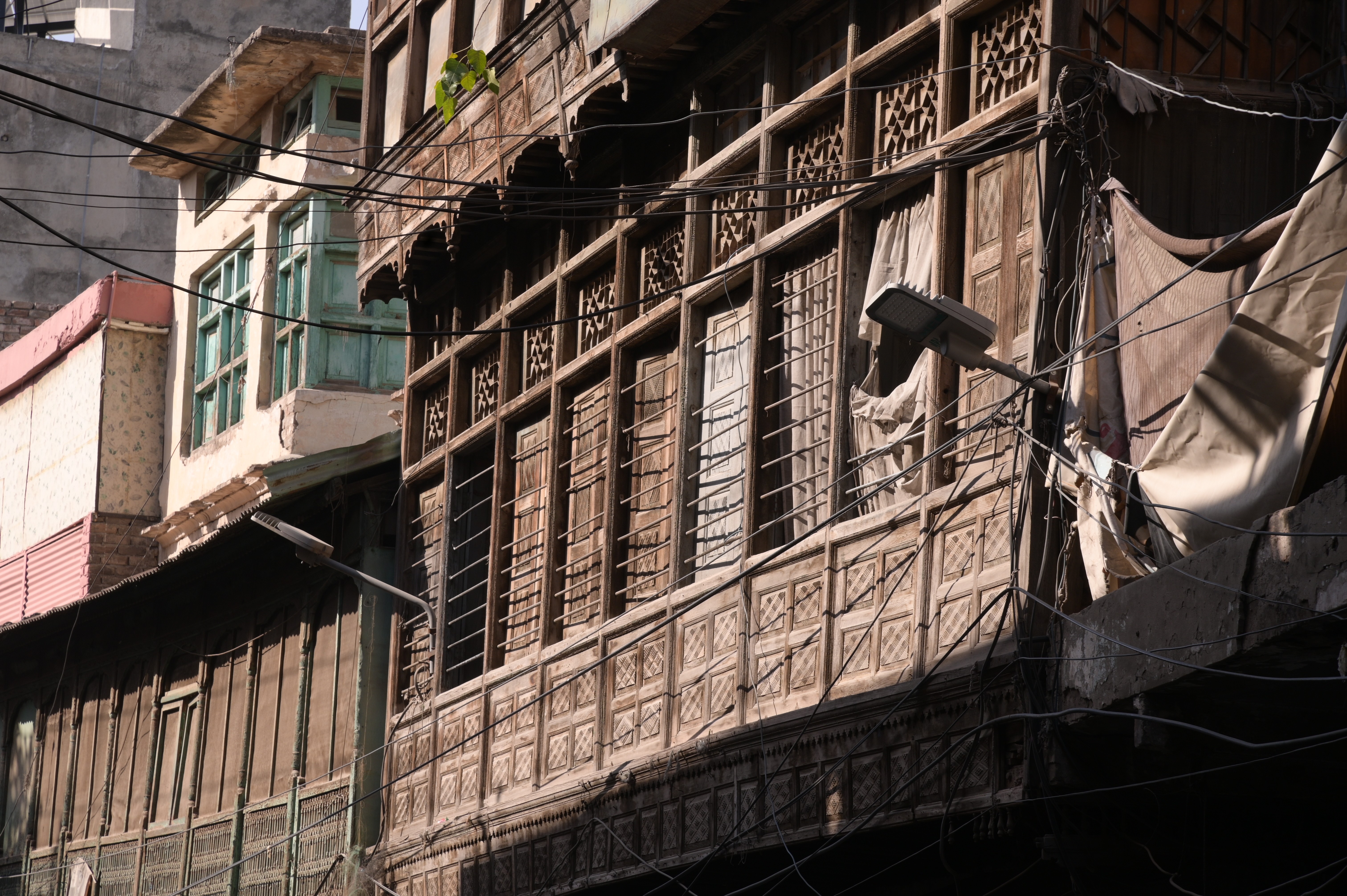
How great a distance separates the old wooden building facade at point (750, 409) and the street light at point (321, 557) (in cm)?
21

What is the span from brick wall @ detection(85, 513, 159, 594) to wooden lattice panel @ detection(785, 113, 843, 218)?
1345 centimetres

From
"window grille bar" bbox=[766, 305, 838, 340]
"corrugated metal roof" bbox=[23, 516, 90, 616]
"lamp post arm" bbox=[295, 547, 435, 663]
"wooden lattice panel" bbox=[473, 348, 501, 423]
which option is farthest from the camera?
"corrugated metal roof" bbox=[23, 516, 90, 616]

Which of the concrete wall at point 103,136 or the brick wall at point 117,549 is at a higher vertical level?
the concrete wall at point 103,136

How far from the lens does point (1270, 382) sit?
306 inches

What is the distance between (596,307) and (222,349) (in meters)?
9.33

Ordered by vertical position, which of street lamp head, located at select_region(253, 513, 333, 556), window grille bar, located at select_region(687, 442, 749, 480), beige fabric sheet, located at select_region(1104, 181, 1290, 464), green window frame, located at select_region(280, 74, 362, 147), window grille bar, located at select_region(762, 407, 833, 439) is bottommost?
beige fabric sheet, located at select_region(1104, 181, 1290, 464)

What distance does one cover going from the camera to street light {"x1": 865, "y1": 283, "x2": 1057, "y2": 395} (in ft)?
29.6

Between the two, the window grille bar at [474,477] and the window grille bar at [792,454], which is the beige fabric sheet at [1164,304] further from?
the window grille bar at [474,477]

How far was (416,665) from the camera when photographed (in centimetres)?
1634

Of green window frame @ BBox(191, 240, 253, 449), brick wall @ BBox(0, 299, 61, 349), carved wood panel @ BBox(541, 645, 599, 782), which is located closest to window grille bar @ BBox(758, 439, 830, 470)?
carved wood panel @ BBox(541, 645, 599, 782)

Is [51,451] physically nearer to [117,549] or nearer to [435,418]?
[117,549]

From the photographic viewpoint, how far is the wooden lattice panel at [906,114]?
35.9 feet

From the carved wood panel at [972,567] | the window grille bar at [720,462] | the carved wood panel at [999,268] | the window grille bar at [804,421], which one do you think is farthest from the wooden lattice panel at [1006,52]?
the window grille bar at [720,462]

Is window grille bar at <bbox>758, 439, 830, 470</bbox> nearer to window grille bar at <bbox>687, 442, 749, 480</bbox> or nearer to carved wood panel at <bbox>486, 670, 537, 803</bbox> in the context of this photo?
window grille bar at <bbox>687, 442, 749, 480</bbox>
